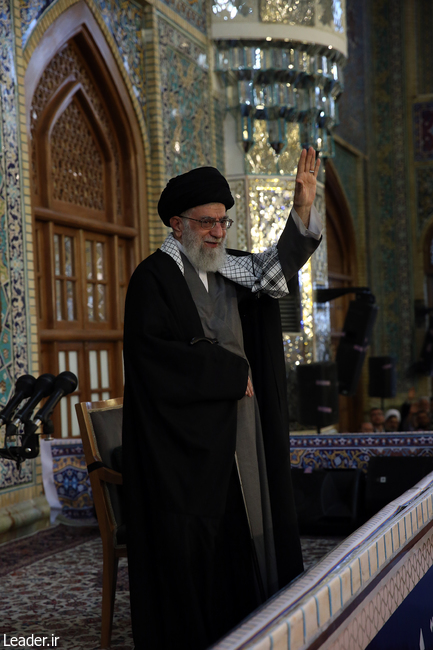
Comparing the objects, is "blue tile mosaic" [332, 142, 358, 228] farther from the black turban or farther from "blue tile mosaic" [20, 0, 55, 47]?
the black turban

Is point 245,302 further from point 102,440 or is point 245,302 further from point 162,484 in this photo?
point 102,440

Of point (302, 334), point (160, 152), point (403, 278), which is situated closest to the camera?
point (160, 152)

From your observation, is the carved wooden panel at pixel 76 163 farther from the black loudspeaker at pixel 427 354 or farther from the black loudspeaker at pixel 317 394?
the black loudspeaker at pixel 427 354

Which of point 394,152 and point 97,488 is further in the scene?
point 394,152

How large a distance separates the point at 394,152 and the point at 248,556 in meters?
10.1

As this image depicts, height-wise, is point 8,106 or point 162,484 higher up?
point 8,106

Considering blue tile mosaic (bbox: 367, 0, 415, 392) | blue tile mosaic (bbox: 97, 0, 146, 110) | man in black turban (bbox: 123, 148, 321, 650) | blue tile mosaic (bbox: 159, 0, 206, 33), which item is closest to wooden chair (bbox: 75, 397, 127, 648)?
man in black turban (bbox: 123, 148, 321, 650)


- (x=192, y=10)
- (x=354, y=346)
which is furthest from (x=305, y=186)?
(x=354, y=346)

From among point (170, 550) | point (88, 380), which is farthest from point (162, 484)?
point (88, 380)

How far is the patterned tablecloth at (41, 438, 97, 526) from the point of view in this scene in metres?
4.33

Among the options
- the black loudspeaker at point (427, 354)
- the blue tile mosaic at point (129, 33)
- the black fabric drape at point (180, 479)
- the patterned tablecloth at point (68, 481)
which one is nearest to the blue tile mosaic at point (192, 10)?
the blue tile mosaic at point (129, 33)

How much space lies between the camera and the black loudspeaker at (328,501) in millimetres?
3971

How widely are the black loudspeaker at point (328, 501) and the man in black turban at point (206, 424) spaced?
1.96 m

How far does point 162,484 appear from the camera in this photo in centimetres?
191
